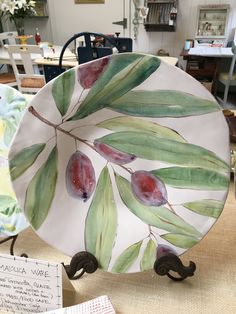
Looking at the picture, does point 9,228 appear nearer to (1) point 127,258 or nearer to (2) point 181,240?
(1) point 127,258

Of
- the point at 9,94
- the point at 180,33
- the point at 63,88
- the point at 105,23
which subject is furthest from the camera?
the point at 105,23

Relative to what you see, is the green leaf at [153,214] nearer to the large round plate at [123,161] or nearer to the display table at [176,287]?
the large round plate at [123,161]

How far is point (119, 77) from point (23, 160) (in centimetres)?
22

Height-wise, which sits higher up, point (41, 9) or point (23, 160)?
point (41, 9)

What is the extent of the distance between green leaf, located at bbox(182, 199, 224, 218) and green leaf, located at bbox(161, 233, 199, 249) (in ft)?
0.18

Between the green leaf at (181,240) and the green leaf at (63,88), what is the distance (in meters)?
0.32

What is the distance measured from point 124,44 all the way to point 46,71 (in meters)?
0.92

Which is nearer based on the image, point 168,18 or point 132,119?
point 132,119

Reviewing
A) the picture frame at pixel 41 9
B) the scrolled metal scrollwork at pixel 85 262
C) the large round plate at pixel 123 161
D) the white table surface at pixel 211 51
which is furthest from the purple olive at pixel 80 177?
the picture frame at pixel 41 9

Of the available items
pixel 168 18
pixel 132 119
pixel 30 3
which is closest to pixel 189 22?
pixel 168 18

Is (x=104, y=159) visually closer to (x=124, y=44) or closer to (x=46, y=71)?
(x=124, y=44)

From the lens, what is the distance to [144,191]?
0.58 m

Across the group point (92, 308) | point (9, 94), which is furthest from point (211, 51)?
point (92, 308)

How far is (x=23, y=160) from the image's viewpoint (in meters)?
0.48
